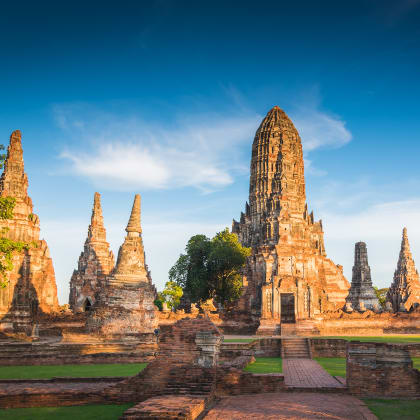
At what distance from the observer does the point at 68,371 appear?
15.7 metres

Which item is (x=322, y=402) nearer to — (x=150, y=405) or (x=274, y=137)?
(x=150, y=405)

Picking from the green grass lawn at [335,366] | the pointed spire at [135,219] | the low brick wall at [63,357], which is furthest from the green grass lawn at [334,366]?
→ the pointed spire at [135,219]

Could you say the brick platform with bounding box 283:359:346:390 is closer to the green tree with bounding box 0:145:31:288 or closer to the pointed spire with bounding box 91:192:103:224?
the green tree with bounding box 0:145:31:288

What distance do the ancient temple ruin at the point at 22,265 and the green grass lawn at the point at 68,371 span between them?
13002 mm

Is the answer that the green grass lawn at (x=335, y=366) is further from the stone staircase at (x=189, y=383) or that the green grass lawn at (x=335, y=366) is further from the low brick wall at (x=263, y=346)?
the stone staircase at (x=189, y=383)

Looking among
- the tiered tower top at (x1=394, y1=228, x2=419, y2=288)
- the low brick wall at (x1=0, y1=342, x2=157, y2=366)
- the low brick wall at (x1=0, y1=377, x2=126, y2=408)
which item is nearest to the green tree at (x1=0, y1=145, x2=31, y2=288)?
the low brick wall at (x1=0, y1=342, x2=157, y2=366)

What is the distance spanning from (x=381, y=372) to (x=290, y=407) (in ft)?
8.97

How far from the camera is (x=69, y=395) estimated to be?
1045 centimetres

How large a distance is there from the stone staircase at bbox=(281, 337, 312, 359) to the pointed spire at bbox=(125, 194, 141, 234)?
380 inches

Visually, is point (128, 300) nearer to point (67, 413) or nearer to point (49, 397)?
point (49, 397)

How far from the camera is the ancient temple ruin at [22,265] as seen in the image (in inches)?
1179

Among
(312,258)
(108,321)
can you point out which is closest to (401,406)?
(108,321)

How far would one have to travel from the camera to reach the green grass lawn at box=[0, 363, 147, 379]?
14.6 m

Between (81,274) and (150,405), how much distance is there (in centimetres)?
3577
